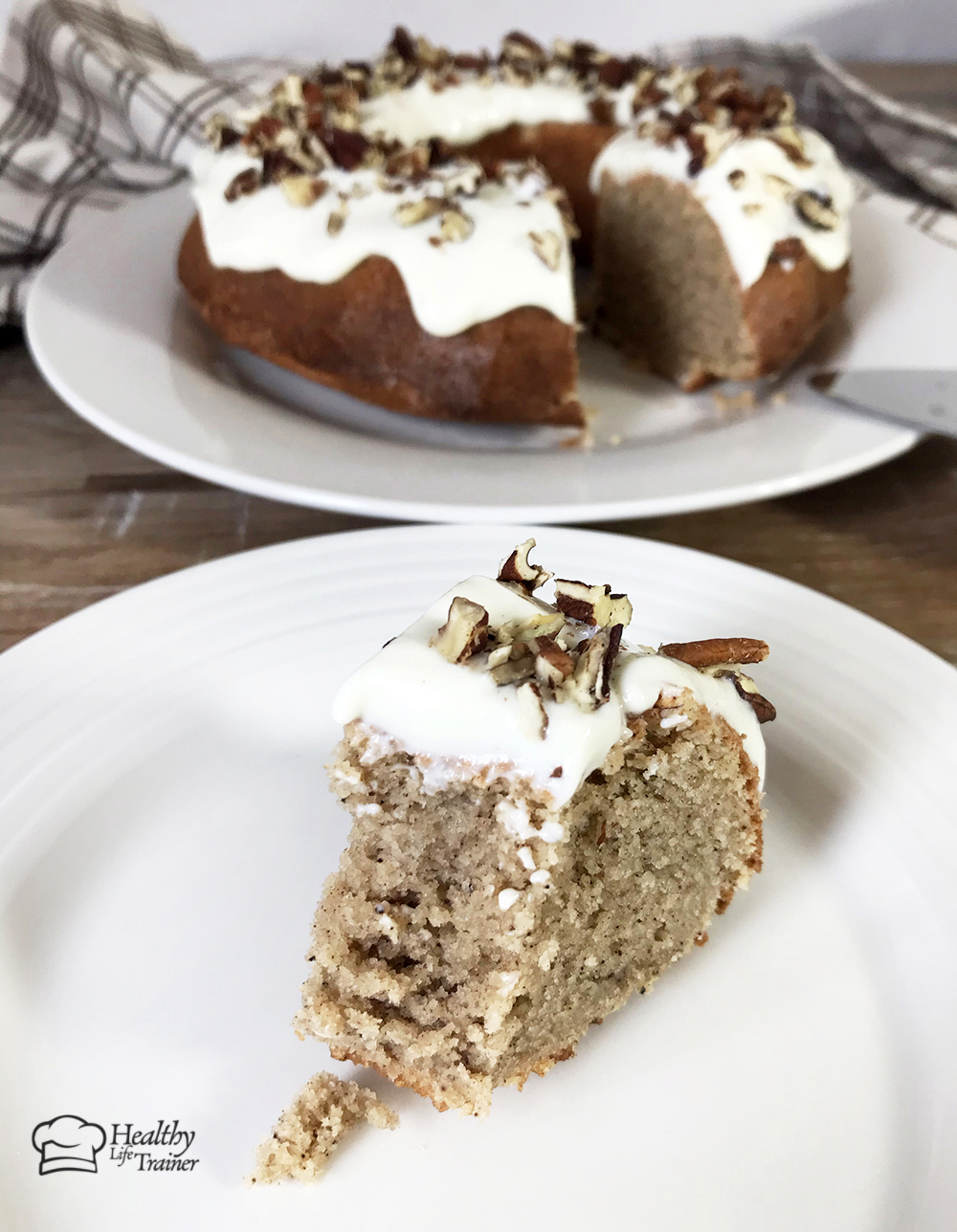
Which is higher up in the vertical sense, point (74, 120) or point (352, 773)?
point (352, 773)

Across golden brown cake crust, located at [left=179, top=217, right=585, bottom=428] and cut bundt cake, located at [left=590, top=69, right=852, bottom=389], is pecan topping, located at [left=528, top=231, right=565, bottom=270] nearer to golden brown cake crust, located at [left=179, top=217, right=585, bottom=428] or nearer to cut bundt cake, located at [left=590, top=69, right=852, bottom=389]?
golden brown cake crust, located at [left=179, top=217, right=585, bottom=428]

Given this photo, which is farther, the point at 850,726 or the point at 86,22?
the point at 86,22

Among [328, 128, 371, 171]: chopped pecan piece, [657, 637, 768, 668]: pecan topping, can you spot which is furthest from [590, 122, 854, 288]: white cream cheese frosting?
[657, 637, 768, 668]: pecan topping

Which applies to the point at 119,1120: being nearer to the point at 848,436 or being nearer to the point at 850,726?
the point at 850,726

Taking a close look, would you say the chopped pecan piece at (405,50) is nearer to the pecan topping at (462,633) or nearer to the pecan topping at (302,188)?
the pecan topping at (302,188)

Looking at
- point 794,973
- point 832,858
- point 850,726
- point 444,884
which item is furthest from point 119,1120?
point 850,726

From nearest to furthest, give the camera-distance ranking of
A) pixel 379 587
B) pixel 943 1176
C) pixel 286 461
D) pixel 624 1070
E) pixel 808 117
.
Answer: pixel 943 1176 < pixel 624 1070 < pixel 379 587 < pixel 286 461 < pixel 808 117
